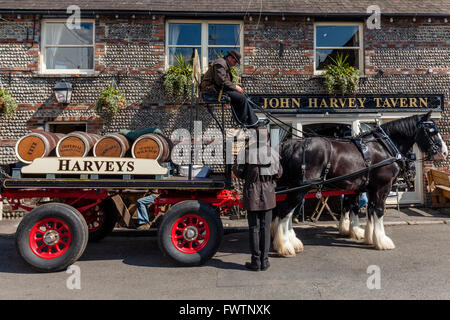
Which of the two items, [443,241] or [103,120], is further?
[103,120]

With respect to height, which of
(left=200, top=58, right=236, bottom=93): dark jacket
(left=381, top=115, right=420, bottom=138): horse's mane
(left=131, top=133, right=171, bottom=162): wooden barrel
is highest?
(left=200, top=58, right=236, bottom=93): dark jacket

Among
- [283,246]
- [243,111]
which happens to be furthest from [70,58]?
[283,246]

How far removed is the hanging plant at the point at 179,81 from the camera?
8.02 m

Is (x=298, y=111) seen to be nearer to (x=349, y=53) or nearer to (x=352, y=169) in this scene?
(x=349, y=53)

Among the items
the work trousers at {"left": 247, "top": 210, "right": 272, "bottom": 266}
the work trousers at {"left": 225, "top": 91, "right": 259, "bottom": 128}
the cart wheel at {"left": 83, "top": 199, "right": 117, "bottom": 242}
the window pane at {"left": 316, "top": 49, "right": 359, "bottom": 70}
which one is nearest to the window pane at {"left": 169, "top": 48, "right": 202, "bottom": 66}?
the window pane at {"left": 316, "top": 49, "right": 359, "bottom": 70}

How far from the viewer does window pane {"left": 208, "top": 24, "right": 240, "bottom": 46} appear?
28.0 ft

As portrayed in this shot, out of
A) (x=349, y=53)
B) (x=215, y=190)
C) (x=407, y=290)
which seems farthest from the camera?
(x=349, y=53)

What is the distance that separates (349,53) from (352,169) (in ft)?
16.1

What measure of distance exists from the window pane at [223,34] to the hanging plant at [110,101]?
2688 millimetres

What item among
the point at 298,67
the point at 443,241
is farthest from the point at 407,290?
the point at 298,67

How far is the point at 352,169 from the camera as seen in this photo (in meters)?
4.99

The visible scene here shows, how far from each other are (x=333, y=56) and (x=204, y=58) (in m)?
3.38

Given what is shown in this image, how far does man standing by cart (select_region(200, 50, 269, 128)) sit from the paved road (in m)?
1.95

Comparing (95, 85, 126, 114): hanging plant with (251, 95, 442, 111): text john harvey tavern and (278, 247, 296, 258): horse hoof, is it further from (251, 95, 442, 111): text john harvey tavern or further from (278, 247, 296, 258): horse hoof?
(278, 247, 296, 258): horse hoof
